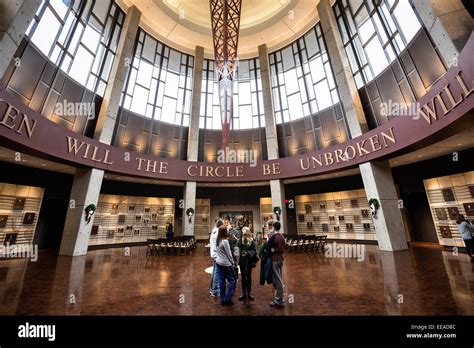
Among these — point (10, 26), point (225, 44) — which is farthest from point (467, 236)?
point (10, 26)

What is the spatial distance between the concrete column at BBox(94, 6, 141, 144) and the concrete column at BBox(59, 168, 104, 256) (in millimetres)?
2084

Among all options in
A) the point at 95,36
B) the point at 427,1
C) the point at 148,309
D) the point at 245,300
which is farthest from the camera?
the point at 95,36

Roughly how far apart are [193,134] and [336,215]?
12.3 m

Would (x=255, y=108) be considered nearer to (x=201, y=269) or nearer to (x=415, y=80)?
(x=415, y=80)

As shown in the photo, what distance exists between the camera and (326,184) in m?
16.2

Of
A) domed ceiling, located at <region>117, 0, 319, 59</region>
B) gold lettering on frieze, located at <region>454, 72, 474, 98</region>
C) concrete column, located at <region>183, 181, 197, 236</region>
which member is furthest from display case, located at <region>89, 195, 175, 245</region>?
gold lettering on frieze, located at <region>454, 72, 474, 98</region>

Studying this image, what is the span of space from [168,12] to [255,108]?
914 centimetres

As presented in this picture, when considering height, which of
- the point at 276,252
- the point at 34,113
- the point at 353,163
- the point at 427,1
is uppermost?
the point at 427,1

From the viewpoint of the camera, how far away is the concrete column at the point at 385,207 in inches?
392

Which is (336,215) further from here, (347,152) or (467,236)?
(467,236)

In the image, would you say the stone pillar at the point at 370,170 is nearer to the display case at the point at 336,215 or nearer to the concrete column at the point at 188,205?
the display case at the point at 336,215

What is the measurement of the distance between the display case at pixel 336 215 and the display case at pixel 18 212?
17.4 m

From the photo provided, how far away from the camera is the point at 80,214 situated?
1005cm
